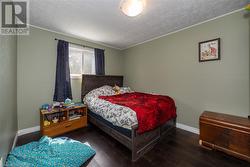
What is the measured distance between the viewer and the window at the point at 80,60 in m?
3.39

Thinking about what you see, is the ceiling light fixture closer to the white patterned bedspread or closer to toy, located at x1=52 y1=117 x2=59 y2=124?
the white patterned bedspread

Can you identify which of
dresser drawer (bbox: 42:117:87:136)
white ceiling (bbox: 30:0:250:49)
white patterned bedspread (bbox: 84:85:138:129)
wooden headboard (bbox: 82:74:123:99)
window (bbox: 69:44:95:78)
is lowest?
dresser drawer (bbox: 42:117:87:136)

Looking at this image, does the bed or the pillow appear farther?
the pillow

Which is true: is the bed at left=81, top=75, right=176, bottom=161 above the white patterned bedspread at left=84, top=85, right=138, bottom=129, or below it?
below

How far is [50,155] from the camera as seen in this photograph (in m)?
1.63

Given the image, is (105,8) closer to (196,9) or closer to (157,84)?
(196,9)

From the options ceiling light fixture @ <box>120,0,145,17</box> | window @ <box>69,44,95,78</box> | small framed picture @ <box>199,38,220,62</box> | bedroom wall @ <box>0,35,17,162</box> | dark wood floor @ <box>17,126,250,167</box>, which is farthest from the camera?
window @ <box>69,44,95,78</box>

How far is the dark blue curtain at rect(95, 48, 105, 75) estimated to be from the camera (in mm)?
3830

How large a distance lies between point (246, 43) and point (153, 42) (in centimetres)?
205

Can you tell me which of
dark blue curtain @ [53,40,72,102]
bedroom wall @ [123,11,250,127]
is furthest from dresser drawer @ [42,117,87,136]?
bedroom wall @ [123,11,250,127]

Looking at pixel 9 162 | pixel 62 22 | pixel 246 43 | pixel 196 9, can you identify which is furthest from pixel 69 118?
pixel 246 43

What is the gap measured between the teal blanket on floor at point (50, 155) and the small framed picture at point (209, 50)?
2.87 m
